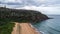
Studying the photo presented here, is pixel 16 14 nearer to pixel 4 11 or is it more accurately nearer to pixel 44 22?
pixel 4 11

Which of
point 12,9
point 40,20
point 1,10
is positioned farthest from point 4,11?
point 40,20

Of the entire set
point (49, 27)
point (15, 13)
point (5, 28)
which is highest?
point (15, 13)

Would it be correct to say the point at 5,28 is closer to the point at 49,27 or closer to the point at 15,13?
the point at 15,13

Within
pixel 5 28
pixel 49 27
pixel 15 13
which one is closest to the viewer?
pixel 5 28

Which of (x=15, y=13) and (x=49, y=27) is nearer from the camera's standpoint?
(x=15, y=13)

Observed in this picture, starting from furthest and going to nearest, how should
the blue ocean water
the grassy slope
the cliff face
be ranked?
1. the cliff face
2. the blue ocean water
3. the grassy slope

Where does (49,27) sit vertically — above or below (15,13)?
below

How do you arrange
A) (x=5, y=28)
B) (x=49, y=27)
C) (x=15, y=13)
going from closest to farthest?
(x=5, y=28) < (x=15, y=13) < (x=49, y=27)

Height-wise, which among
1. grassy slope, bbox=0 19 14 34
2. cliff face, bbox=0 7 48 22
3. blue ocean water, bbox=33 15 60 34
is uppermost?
cliff face, bbox=0 7 48 22

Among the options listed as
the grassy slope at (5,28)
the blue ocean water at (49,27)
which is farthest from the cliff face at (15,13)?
the blue ocean water at (49,27)

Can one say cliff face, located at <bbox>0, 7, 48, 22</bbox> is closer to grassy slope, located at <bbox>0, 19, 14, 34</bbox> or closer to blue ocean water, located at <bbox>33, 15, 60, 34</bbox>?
grassy slope, located at <bbox>0, 19, 14, 34</bbox>

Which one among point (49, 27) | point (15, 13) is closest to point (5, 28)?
point (15, 13)

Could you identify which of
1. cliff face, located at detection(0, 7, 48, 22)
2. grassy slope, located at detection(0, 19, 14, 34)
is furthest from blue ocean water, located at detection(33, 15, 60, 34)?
grassy slope, located at detection(0, 19, 14, 34)
